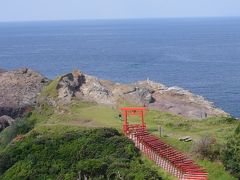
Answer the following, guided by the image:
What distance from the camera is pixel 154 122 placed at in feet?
118

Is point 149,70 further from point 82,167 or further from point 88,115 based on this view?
point 82,167

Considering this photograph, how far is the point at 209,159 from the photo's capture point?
26531 millimetres

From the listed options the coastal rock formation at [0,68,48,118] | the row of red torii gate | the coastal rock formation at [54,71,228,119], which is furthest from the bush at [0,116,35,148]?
the coastal rock formation at [0,68,48,118]

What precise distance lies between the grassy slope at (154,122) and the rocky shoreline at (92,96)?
10.3 feet

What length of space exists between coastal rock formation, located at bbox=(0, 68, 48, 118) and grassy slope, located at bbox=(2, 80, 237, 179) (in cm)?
608

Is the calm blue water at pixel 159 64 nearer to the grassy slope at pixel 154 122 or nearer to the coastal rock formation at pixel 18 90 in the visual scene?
the coastal rock formation at pixel 18 90

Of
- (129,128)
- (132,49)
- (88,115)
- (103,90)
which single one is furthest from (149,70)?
(129,128)

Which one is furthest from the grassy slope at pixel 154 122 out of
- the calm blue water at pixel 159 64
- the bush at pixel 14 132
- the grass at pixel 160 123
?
the calm blue water at pixel 159 64

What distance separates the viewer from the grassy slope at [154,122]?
93.7 ft

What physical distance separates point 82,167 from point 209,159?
668cm

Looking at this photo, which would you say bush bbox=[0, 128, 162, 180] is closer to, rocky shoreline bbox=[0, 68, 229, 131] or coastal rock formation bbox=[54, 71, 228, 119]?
rocky shoreline bbox=[0, 68, 229, 131]

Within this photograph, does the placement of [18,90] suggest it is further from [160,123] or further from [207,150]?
[207,150]

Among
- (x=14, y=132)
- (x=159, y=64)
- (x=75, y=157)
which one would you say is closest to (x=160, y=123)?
(x=75, y=157)

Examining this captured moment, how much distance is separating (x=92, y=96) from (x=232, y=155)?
25.6 metres
